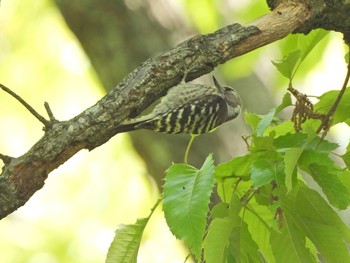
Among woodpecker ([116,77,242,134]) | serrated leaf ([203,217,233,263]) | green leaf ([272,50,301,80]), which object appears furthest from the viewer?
woodpecker ([116,77,242,134])

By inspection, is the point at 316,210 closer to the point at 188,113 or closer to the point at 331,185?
the point at 331,185

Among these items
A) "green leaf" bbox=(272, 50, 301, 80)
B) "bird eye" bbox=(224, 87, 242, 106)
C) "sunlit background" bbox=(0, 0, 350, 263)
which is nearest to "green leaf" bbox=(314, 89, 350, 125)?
"green leaf" bbox=(272, 50, 301, 80)

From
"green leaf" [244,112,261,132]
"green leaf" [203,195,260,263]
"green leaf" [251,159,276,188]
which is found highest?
"green leaf" [251,159,276,188]

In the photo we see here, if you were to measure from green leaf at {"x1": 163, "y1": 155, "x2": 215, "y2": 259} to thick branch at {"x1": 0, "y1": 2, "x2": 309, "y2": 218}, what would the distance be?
0.29 metres

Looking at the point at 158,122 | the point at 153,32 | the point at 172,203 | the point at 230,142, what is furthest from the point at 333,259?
the point at 153,32

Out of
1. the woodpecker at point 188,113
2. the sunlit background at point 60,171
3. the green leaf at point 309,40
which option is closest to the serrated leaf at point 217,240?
the green leaf at point 309,40

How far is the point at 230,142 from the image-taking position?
164 inches

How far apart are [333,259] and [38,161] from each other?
2.77 feet

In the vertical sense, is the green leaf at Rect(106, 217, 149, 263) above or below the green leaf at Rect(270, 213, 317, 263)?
above

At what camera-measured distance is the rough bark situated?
1991 mm

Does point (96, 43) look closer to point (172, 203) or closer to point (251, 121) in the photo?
point (251, 121)

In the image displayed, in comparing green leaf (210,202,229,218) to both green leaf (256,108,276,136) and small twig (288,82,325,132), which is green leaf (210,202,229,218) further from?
small twig (288,82,325,132)

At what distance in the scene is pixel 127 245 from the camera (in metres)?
2.05

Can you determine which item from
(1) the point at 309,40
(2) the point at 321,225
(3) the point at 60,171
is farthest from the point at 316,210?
(3) the point at 60,171
